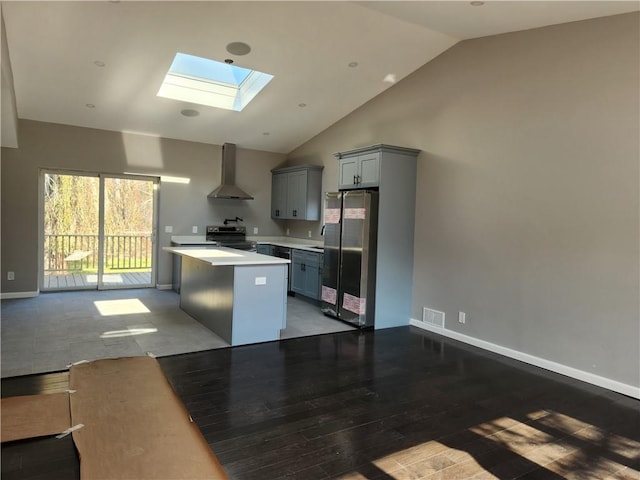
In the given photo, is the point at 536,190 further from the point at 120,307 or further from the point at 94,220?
the point at 94,220

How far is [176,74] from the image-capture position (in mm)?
5656

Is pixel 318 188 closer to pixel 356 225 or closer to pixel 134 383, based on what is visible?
pixel 356 225

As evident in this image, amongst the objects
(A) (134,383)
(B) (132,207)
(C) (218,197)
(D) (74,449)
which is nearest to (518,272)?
(A) (134,383)

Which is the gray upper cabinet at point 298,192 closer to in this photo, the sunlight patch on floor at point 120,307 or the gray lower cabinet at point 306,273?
the gray lower cabinet at point 306,273

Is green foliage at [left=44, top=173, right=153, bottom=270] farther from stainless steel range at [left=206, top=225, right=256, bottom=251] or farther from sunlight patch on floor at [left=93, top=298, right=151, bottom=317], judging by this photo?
sunlight patch on floor at [left=93, top=298, right=151, bottom=317]

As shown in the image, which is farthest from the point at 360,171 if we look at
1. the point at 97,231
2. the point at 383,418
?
the point at 97,231

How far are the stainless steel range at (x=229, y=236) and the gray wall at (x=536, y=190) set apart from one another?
346 cm

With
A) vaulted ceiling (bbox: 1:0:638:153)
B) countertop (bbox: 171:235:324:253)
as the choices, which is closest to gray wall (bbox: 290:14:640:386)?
vaulted ceiling (bbox: 1:0:638:153)

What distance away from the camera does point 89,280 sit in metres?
6.92

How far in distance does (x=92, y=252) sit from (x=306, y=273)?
3703 mm

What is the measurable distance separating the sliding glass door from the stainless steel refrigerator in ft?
11.9

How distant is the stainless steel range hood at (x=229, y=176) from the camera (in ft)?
24.5

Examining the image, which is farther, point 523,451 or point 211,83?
point 211,83

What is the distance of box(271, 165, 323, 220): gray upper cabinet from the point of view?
23.6 ft
